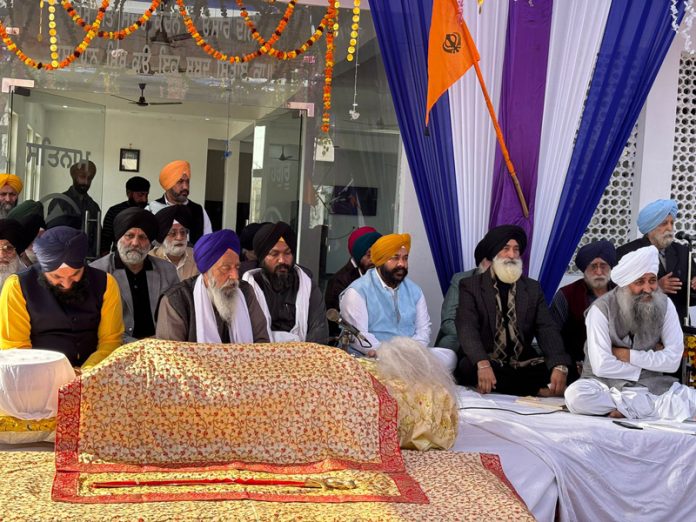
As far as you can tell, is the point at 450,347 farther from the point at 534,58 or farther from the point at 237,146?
the point at 237,146

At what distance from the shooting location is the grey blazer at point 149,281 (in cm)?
491

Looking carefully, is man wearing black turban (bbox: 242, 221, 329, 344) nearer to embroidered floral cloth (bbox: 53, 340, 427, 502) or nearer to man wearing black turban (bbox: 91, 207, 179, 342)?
man wearing black turban (bbox: 91, 207, 179, 342)

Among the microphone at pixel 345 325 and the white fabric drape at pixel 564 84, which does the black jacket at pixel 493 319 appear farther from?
the microphone at pixel 345 325

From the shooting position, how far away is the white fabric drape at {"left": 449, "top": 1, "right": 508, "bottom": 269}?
5703mm

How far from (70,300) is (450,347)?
7.53ft

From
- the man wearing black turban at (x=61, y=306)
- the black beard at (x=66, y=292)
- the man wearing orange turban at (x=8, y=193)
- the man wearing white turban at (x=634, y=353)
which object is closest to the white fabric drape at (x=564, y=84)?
the man wearing white turban at (x=634, y=353)

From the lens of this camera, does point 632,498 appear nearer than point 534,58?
Yes

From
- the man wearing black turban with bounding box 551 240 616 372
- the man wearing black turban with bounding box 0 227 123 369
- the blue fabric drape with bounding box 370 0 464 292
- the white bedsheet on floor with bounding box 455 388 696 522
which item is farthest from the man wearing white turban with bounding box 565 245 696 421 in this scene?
the man wearing black turban with bounding box 0 227 123 369

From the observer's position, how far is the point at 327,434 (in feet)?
11.9

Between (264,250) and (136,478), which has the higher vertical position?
(264,250)

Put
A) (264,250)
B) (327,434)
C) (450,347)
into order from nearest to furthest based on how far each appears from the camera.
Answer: (327,434) → (264,250) → (450,347)

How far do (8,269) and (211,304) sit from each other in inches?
53.4

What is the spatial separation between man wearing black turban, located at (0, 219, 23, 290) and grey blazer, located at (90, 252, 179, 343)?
41cm

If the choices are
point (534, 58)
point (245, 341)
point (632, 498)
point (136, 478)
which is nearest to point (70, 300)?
point (245, 341)
